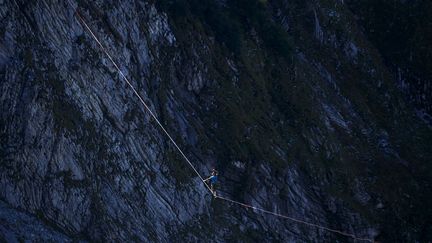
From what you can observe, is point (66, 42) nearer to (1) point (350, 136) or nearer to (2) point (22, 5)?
(2) point (22, 5)

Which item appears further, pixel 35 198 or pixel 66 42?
pixel 66 42

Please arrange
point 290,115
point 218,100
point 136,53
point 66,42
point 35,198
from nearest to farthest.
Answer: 1. point 35,198
2. point 66,42
3. point 136,53
4. point 218,100
5. point 290,115

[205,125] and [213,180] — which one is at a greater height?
[205,125]

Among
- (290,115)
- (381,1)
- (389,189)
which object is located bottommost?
(389,189)

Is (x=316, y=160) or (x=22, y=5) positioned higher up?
(x=22, y=5)

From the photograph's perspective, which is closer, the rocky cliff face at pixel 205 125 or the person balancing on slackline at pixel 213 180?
the rocky cliff face at pixel 205 125

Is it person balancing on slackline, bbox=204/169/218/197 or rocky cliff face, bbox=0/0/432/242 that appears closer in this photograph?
rocky cliff face, bbox=0/0/432/242

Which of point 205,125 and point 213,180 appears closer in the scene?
point 213,180

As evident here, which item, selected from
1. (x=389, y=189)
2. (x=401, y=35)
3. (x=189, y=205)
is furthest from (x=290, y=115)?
(x=401, y=35)
